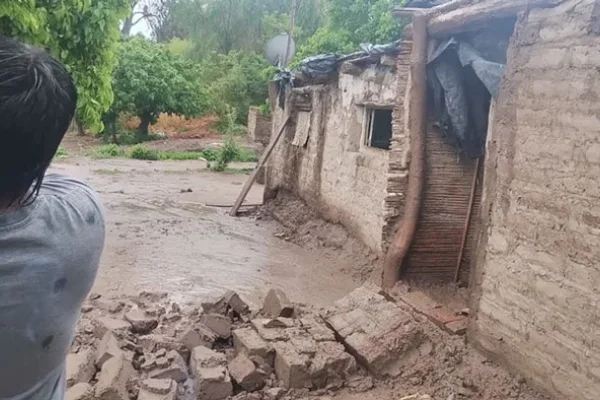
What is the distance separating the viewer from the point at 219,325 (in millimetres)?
5145

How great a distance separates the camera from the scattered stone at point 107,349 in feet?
13.8

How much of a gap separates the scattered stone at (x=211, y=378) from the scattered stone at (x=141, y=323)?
33.5 inches

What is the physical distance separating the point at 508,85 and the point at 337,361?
2.30 m

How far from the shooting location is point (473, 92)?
5602 millimetres

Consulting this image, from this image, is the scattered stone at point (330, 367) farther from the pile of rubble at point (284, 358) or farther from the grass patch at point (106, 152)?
the grass patch at point (106, 152)

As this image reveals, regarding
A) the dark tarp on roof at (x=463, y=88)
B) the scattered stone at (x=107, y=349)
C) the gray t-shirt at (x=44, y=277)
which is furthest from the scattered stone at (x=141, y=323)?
the gray t-shirt at (x=44, y=277)

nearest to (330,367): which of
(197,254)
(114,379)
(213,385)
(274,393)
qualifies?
(274,393)

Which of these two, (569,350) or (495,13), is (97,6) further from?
(569,350)

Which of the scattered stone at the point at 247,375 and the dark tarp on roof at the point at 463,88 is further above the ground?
the dark tarp on roof at the point at 463,88

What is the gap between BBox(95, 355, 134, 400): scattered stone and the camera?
3.73m

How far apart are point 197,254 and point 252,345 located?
4208mm

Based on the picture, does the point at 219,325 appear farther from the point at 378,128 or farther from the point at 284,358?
the point at 378,128

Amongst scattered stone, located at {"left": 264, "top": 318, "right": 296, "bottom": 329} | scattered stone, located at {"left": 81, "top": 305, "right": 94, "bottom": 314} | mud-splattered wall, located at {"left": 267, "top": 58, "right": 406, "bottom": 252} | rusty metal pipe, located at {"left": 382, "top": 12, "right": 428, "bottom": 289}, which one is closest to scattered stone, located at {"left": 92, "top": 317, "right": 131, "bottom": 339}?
scattered stone, located at {"left": 81, "top": 305, "right": 94, "bottom": 314}

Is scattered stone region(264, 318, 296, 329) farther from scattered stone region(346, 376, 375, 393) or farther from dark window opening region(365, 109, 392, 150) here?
dark window opening region(365, 109, 392, 150)
